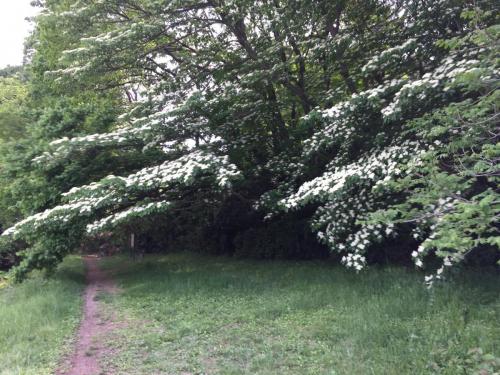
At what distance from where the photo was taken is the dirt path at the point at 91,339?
5.83 meters

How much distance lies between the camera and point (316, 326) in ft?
22.1

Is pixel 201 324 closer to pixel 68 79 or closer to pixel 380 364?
pixel 380 364

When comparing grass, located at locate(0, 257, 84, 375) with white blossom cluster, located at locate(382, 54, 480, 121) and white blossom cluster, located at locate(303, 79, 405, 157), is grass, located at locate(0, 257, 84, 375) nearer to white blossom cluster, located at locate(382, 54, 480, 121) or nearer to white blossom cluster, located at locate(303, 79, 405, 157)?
white blossom cluster, located at locate(303, 79, 405, 157)

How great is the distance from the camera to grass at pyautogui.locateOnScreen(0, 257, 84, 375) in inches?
239

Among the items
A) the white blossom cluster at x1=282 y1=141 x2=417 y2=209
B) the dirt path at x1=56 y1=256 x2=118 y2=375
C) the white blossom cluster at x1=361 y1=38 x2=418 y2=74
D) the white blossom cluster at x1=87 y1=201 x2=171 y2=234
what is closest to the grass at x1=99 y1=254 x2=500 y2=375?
the dirt path at x1=56 y1=256 x2=118 y2=375

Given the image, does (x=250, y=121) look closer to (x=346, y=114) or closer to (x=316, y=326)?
(x=346, y=114)

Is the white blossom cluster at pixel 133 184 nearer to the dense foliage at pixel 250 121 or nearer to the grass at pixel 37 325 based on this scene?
the dense foliage at pixel 250 121

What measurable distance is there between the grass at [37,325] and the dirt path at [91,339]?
0.53 ft

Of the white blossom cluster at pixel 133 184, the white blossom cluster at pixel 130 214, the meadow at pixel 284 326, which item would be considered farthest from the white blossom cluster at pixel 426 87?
the white blossom cluster at pixel 130 214

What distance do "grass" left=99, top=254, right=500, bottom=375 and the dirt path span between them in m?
0.25

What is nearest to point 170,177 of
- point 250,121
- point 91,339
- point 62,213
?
point 62,213

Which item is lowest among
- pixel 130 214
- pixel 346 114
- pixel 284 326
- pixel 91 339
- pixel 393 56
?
pixel 91 339

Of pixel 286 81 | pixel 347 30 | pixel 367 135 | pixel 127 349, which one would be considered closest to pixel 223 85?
pixel 286 81

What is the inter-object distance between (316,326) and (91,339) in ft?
11.0
